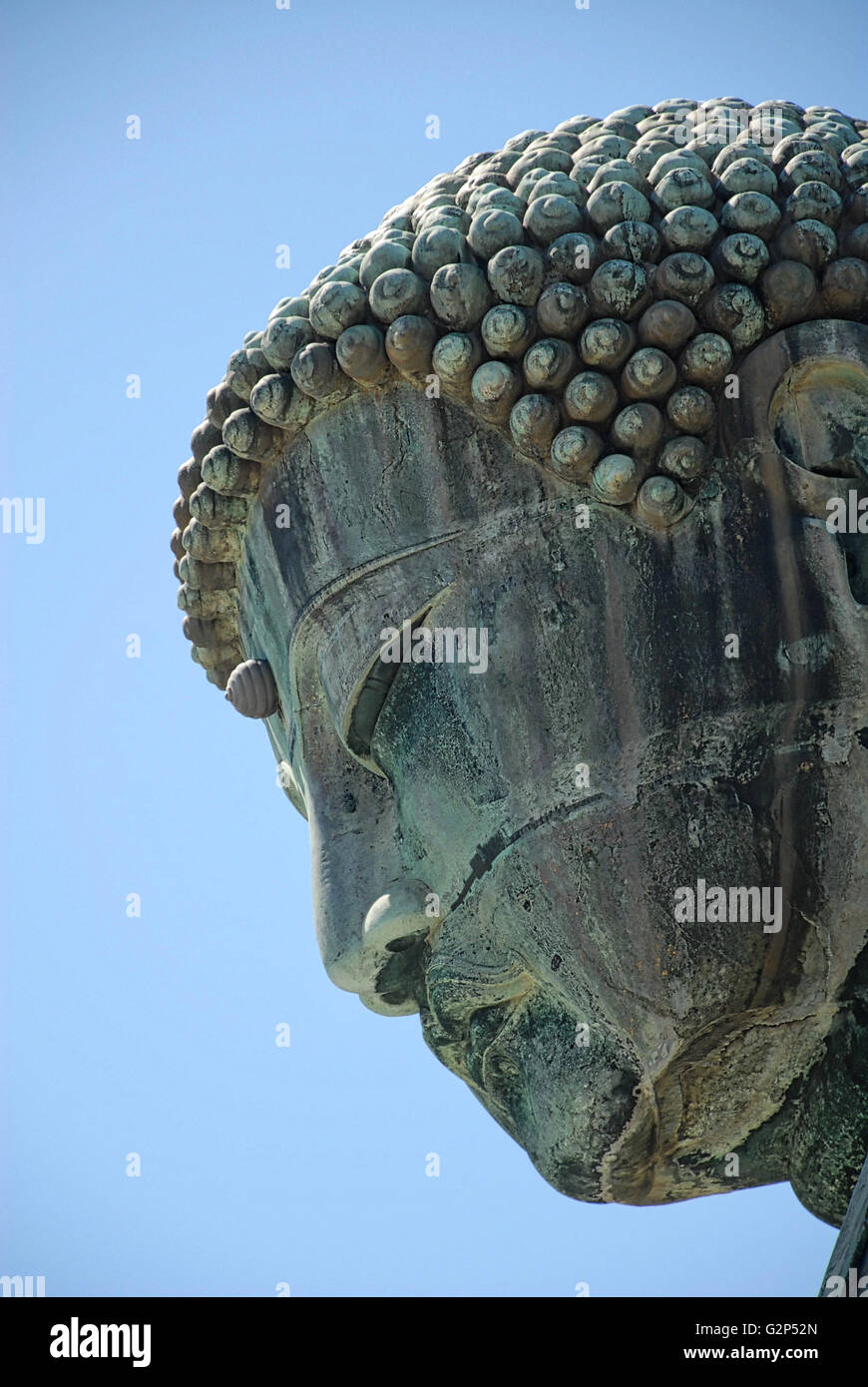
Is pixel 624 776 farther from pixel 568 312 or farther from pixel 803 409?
pixel 568 312

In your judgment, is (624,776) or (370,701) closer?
(624,776)

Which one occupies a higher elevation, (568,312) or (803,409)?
(568,312)

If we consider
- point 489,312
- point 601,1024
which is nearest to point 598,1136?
point 601,1024

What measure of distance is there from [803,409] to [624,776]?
4.66ft

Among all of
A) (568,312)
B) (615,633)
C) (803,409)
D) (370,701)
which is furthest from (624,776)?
(568,312)

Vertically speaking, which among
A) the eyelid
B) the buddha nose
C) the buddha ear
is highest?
the buddha ear

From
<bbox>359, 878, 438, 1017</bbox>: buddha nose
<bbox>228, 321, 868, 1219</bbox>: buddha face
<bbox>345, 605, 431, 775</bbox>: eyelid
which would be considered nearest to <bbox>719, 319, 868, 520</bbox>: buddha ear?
<bbox>228, 321, 868, 1219</bbox>: buddha face

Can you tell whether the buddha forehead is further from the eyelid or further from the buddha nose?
the buddha nose

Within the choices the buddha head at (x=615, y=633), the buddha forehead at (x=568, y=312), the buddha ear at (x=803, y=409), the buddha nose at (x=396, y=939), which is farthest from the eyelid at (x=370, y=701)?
the buddha ear at (x=803, y=409)

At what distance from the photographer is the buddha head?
7.36 m

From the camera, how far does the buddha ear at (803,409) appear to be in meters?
7.53

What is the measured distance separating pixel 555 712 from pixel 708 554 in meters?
0.74

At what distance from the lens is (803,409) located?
25.0 ft
